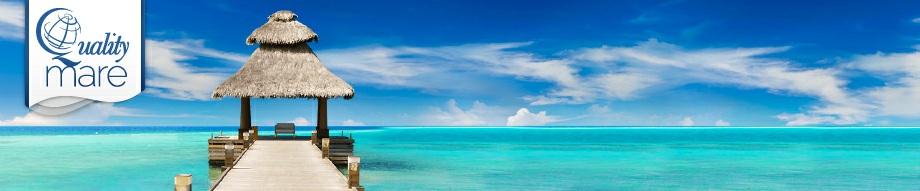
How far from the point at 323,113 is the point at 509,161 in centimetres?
1042

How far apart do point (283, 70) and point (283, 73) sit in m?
0.15

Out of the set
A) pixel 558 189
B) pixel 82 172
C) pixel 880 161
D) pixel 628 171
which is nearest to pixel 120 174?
pixel 82 172

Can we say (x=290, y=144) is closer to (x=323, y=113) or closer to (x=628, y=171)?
(x=323, y=113)

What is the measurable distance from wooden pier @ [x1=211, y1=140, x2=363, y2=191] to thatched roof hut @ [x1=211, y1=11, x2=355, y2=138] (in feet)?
12.8

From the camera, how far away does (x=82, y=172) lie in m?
24.8

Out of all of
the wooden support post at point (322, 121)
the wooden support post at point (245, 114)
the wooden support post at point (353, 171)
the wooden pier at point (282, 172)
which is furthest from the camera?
the wooden support post at point (245, 114)

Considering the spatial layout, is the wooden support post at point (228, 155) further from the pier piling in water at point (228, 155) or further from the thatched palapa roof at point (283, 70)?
the thatched palapa roof at point (283, 70)

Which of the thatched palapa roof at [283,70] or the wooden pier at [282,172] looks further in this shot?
the thatched palapa roof at [283,70]

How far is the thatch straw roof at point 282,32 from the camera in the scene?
79.3 ft

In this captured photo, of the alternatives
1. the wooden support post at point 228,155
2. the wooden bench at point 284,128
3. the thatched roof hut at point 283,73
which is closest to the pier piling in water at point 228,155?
the wooden support post at point 228,155

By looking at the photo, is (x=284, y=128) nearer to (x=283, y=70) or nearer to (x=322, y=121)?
(x=322, y=121)

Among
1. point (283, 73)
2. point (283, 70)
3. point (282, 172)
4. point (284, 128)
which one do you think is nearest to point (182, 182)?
point (282, 172)

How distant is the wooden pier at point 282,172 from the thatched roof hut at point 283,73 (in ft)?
12.8

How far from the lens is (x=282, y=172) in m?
13.1
